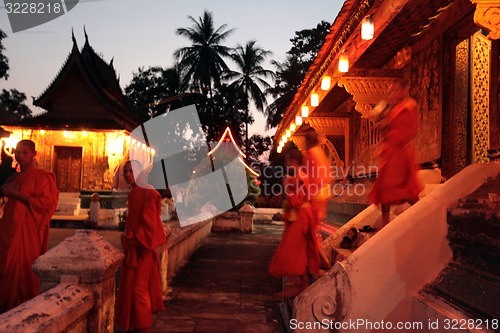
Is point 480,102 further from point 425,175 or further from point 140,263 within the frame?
point 140,263

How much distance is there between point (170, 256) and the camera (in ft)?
26.2

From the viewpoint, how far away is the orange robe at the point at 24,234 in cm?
455

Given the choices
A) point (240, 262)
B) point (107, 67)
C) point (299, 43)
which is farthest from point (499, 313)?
point (299, 43)

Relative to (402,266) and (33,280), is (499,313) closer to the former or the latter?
(402,266)

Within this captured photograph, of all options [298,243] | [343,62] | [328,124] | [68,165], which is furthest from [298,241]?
[68,165]

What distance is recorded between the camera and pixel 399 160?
4.64 m

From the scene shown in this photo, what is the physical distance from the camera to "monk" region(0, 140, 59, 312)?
456cm

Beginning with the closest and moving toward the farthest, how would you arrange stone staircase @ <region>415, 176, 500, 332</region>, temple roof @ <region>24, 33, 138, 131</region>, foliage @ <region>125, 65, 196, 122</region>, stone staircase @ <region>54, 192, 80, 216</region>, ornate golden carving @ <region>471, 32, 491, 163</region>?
1. stone staircase @ <region>415, 176, 500, 332</region>
2. ornate golden carving @ <region>471, 32, 491, 163</region>
3. stone staircase @ <region>54, 192, 80, 216</region>
4. temple roof @ <region>24, 33, 138, 131</region>
5. foliage @ <region>125, 65, 196, 122</region>

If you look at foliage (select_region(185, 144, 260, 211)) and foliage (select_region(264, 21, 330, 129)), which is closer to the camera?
foliage (select_region(185, 144, 260, 211))

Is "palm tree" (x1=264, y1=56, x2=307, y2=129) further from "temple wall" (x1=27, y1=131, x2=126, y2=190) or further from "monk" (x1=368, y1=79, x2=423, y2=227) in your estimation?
"monk" (x1=368, y1=79, x2=423, y2=227)

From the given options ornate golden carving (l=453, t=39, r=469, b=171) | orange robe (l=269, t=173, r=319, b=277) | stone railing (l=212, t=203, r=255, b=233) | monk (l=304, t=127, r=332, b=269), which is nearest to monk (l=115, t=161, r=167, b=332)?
orange robe (l=269, t=173, r=319, b=277)

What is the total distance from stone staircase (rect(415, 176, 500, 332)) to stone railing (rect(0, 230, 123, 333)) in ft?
8.52

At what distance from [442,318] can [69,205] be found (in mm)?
19745

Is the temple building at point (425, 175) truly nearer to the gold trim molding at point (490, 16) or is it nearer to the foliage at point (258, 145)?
the gold trim molding at point (490, 16)
